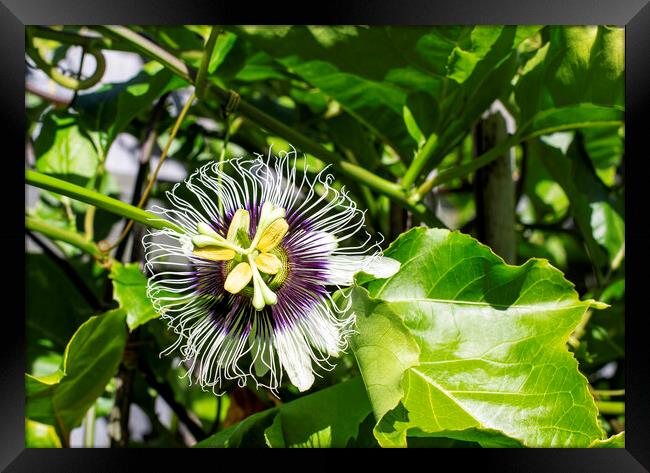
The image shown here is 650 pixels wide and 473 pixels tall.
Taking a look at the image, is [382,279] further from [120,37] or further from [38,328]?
[38,328]

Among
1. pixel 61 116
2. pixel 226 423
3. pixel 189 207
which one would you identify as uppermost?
pixel 61 116

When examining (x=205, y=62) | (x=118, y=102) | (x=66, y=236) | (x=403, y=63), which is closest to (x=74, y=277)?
(x=66, y=236)

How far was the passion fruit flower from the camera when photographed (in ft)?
1.91

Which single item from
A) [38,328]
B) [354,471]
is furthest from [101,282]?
[354,471]

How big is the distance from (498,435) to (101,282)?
586mm

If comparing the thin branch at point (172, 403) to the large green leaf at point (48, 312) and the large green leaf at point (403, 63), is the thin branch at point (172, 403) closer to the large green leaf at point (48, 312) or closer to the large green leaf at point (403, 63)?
the large green leaf at point (48, 312)

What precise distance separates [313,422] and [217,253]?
0.56 ft

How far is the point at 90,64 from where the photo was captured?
89 cm

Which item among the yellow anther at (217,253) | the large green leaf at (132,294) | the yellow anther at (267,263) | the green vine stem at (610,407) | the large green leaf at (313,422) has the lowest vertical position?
the green vine stem at (610,407)

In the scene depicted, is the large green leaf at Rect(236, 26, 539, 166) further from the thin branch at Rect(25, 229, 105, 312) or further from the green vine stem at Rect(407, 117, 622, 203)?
the thin branch at Rect(25, 229, 105, 312)

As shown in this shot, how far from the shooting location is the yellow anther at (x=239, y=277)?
562mm

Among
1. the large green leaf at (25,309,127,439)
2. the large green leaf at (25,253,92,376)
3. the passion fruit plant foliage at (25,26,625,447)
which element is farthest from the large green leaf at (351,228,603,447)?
the large green leaf at (25,253,92,376)

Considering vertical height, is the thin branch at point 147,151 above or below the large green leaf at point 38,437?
above
